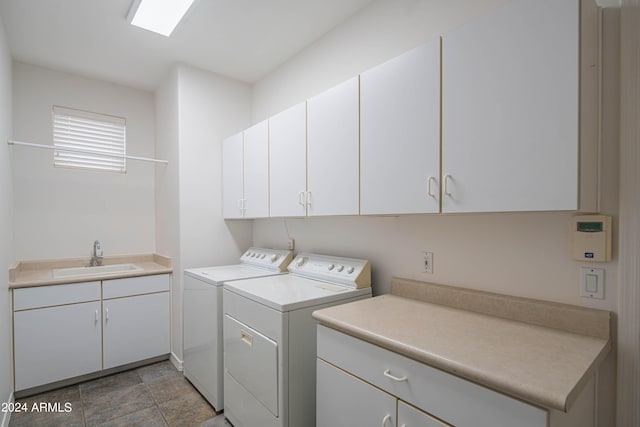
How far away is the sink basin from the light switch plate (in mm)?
3209

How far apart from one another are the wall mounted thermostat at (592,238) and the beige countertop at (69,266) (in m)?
2.91

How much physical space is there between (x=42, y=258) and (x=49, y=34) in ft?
6.20

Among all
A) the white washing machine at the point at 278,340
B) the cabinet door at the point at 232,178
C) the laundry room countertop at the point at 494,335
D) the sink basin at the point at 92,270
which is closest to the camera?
the laundry room countertop at the point at 494,335

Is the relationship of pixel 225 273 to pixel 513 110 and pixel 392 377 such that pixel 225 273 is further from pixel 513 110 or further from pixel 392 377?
pixel 513 110

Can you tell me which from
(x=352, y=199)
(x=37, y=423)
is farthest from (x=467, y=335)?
(x=37, y=423)

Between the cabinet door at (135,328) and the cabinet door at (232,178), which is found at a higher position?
the cabinet door at (232,178)

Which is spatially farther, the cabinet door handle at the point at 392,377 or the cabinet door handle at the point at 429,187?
the cabinet door handle at the point at 429,187

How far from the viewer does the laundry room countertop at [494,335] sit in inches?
33.3

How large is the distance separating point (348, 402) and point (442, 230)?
0.94 m

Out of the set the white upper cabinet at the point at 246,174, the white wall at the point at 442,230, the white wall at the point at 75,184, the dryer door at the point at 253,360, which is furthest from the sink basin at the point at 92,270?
the white wall at the point at 442,230

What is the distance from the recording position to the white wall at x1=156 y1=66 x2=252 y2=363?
277 centimetres

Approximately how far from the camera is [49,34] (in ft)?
7.64

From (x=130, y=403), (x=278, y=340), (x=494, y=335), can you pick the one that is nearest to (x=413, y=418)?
(x=494, y=335)

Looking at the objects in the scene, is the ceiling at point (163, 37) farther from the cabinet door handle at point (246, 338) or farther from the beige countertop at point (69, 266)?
the cabinet door handle at point (246, 338)
